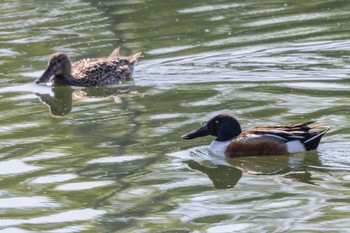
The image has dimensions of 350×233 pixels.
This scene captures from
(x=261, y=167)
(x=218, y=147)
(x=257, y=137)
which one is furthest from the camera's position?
(x=218, y=147)

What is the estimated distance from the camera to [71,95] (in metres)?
14.6

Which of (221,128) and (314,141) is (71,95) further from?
(314,141)

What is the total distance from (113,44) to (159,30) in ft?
2.62

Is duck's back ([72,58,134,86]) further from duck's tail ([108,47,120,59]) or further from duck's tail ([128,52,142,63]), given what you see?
duck's tail ([108,47,120,59])

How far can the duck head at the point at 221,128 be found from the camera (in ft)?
37.5

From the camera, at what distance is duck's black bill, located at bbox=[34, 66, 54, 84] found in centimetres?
1478

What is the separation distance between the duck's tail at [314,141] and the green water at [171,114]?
0.32 ft

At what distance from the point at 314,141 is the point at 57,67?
15.5 ft

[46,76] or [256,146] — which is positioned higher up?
[46,76]

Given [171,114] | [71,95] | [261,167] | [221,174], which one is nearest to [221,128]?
[261,167]

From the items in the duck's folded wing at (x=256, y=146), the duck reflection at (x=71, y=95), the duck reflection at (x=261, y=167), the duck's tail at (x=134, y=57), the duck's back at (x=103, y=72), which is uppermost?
the duck's tail at (x=134, y=57)

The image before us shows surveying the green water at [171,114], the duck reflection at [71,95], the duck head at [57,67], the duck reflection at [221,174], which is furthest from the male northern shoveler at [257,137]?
the duck head at [57,67]

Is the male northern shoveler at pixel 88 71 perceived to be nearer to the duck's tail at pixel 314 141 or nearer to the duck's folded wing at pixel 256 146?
the duck's folded wing at pixel 256 146

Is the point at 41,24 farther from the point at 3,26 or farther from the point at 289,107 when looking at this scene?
the point at 289,107
